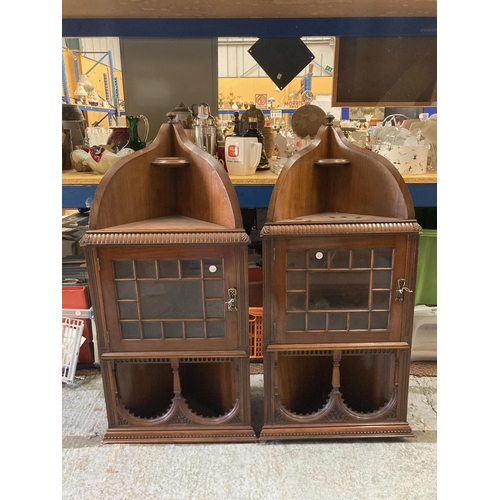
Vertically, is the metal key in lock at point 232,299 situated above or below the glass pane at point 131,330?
above

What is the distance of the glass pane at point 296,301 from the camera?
114cm

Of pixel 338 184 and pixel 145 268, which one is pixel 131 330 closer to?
pixel 145 268

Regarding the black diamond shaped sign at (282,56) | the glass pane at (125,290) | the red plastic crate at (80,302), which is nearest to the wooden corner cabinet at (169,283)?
the glass pane at (125,290)

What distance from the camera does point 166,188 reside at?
124 centimetres

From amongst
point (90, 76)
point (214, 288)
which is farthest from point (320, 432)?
point (90, 76)

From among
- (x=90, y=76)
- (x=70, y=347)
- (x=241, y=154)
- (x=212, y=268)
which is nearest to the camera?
(x=212, y=268)

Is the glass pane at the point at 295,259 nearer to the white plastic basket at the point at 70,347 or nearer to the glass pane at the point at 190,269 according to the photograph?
the glass pane at the point at 190,269

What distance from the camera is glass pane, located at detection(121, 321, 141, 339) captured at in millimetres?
1155

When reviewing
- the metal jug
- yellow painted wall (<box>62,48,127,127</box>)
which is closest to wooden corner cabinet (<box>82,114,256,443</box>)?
the metal jug

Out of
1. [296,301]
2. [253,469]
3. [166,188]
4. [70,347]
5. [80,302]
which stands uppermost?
[166,188]

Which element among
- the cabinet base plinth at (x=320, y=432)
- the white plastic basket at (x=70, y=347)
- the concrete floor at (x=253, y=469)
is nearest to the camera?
the concrete floor at (x=253, y=469)

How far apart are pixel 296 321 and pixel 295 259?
0.62ft

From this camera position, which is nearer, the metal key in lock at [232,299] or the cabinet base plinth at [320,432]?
the metal key in lock at [232,299]

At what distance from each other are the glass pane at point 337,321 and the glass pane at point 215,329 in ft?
1.03
